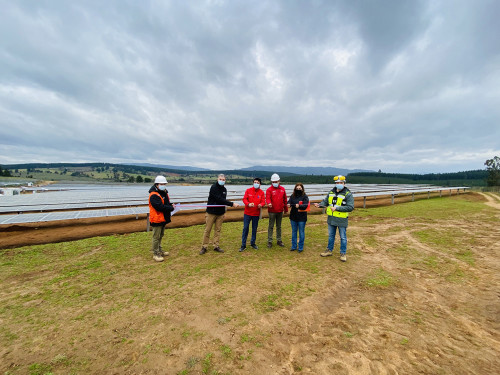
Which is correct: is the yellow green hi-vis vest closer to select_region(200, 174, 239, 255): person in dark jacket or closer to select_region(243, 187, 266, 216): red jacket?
select_region(243, 187, 266, 216): red jacket

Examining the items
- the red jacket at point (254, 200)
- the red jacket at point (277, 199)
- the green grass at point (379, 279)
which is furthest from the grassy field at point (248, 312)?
the red jacket at point (277, 199)

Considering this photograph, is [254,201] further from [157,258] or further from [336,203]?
[157,258]

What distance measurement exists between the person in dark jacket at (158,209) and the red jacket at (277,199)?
3.08 metres

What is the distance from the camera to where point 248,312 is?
3.78 metres

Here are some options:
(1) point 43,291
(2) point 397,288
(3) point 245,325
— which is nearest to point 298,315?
(3) point 245,325

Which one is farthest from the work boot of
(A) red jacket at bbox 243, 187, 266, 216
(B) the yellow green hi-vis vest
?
(B) the yellow green hi-vis vest

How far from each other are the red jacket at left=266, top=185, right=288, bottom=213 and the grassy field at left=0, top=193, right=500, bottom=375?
5.08ft

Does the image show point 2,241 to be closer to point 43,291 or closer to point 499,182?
point 43,291

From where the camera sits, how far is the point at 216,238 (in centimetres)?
698

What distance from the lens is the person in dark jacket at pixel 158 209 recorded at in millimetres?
5852

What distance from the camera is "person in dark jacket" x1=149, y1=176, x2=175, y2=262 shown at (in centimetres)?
585

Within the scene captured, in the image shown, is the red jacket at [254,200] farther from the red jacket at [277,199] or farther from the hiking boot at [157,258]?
the hiking boot at [157,258]

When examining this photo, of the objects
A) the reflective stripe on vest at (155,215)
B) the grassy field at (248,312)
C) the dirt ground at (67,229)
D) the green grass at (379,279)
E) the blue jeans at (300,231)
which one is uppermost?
the reflective stripe on vest at (155,215)

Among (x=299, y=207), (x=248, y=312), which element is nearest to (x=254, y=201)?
(x=299, y=207)
